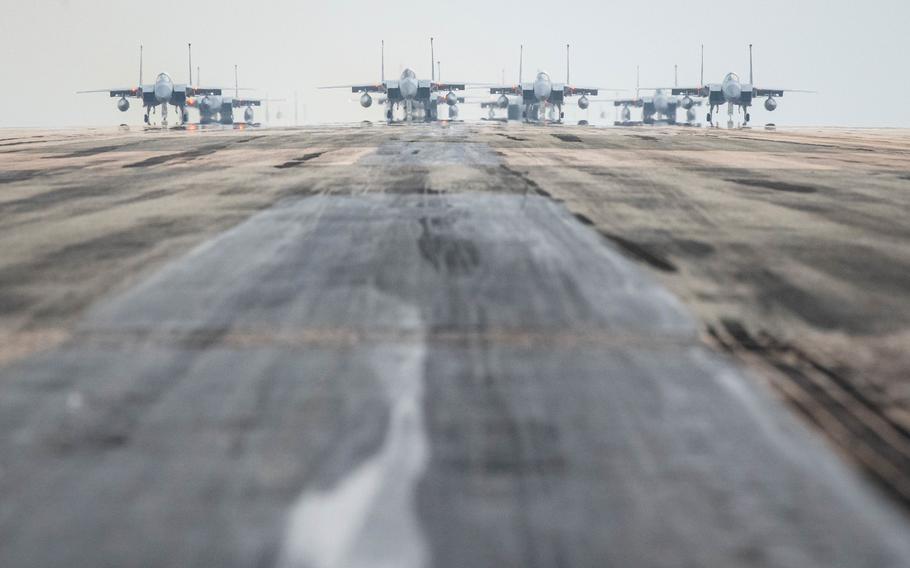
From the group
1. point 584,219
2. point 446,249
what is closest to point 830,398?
point 446,249

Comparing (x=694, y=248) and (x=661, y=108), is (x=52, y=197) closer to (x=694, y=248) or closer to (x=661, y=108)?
(x=694, y=248)

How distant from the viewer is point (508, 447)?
3613 mm

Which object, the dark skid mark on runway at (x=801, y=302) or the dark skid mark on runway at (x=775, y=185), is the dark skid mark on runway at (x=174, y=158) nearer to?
the dark skid mark on runway at (x=775, y=185)

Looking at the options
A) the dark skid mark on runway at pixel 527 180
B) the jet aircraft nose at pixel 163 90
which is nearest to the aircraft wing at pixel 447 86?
the jet aircraft nose at pixel 163 90

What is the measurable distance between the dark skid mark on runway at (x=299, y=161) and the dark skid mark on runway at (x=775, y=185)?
400 inches

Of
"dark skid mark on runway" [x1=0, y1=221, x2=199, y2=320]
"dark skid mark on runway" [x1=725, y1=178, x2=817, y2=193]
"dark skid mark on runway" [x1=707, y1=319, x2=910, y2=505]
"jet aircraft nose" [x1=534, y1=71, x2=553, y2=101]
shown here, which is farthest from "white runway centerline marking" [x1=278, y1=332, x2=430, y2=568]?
"jet aircraft nose" [x1=534, y1=71, x2=553, y2=101]

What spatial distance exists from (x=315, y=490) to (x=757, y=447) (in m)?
1.90

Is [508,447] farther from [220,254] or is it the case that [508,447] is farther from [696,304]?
[220,254]

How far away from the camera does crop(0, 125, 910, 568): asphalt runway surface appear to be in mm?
2857

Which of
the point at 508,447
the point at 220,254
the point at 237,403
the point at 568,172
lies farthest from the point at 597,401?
the point at 568,172

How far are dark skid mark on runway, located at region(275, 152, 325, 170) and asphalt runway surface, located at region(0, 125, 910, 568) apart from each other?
41.5ft

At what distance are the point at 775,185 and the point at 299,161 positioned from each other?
39.8 ft

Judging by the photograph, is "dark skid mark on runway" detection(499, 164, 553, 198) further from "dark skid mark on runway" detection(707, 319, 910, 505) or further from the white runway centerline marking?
the white runway centerline marking

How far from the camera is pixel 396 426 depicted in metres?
3.85
